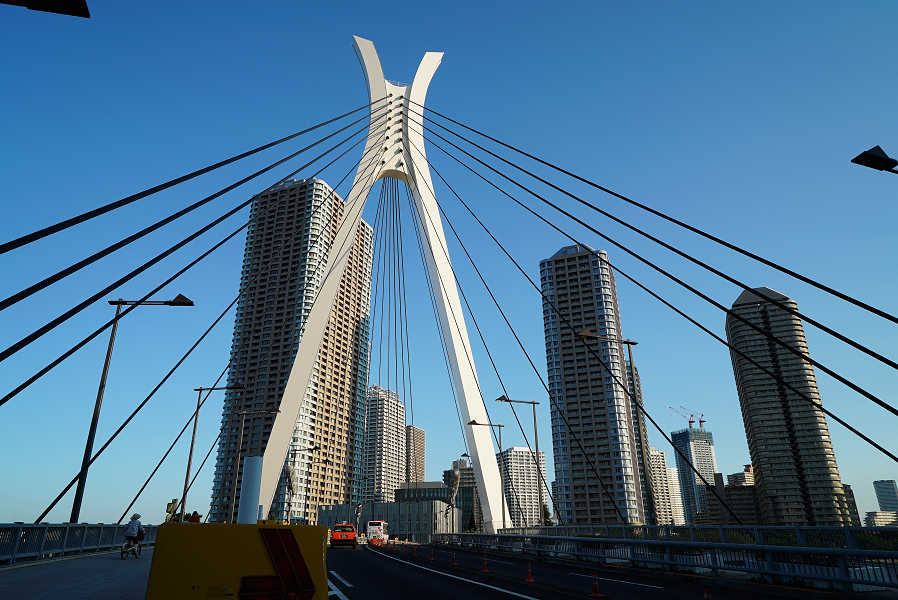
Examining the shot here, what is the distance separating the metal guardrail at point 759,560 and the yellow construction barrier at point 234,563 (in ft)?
33.2

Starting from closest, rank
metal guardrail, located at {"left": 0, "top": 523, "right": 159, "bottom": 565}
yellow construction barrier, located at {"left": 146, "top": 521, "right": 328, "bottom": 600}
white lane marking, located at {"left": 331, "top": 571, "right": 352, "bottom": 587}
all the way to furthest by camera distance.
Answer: yellow construction barrier, located at {"left": 146, "top": 521, "right": 328, "bottom": 600} < white lane marking, located at {"left": 331, "top": 571, "right": 352, "bottom": 587} < metal guardrail, located at {"left": 0, "top": 523, "right": 159, "bottom": 565}

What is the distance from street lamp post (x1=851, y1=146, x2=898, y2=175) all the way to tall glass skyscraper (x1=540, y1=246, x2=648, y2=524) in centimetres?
10901

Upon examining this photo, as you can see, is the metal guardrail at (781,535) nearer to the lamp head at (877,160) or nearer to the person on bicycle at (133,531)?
the lamp head at (877,160)

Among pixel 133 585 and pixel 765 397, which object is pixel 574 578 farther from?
pixel 765 397

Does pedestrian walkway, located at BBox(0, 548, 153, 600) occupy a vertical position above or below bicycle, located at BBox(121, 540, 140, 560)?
below

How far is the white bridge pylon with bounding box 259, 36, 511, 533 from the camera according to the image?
96.8 ft

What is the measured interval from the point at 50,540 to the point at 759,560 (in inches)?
852

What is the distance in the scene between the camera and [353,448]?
454ft

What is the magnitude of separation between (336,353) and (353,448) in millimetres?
25390

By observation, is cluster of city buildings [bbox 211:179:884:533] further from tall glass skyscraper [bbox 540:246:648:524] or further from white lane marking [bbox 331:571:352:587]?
white lane marking [bbox 331:571:352:587]

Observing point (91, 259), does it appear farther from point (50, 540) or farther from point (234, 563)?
point (50, 540)

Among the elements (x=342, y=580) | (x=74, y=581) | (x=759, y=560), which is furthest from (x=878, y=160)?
(x=74, y=581)

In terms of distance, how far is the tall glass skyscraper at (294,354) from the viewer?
11700cm

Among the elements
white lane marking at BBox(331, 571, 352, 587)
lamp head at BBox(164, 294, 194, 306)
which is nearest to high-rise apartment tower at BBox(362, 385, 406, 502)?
lamp head at BBox(164, 294, 194, 306)
